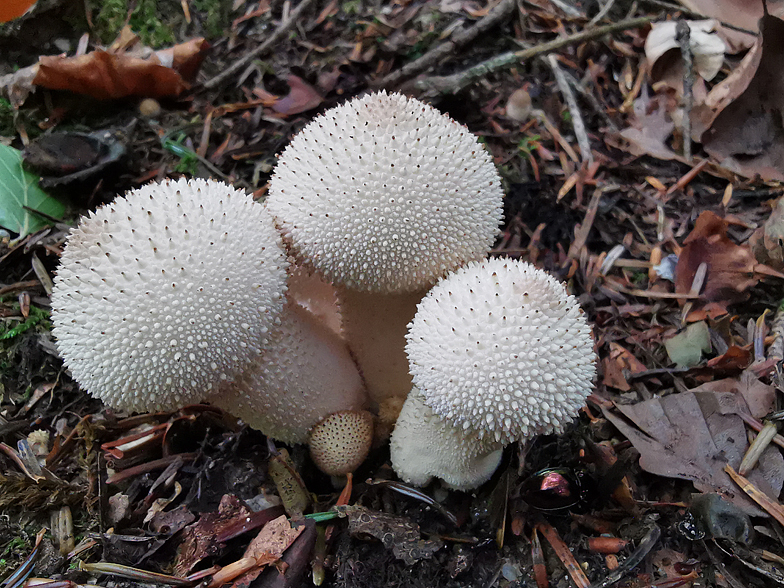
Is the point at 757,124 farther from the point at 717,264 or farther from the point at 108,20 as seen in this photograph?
the point at 108,20

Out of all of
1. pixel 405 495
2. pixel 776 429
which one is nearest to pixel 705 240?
pixel 776 429

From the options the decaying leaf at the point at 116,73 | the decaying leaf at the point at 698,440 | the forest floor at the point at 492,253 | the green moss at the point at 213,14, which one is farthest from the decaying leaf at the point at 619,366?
the green moss at the point at 213,14

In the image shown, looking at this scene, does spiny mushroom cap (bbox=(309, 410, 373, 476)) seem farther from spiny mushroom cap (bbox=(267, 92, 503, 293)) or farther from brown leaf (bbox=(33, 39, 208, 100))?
brown leaf (bbox=(33, 39, 208, 100))

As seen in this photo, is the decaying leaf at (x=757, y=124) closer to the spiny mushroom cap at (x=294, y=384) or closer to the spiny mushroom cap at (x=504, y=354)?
the spiny mushroom cap at (x=504, y=354)

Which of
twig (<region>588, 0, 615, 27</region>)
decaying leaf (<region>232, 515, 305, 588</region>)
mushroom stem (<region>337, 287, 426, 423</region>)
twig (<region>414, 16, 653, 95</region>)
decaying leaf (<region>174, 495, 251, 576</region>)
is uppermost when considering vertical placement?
twig (<region>588, 0, 615, 27</region>)

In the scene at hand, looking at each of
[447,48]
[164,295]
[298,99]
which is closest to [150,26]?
[298,99]

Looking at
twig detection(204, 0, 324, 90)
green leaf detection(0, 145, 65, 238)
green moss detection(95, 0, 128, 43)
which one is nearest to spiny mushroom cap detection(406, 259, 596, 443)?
green leaf detection(0, 145, 65, 238)
